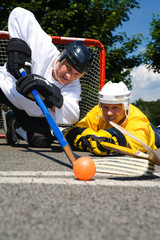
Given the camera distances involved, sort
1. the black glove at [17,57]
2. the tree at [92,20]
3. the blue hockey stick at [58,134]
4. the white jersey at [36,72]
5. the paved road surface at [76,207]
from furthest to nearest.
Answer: the tree at [92,20] → the white jersey at [36,72] → the black glove at [17,57] → the blue hockey stick at [58,134] → the paved road surface at [76,207]

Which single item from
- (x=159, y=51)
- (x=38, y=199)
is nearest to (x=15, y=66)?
(x=38, y=199)

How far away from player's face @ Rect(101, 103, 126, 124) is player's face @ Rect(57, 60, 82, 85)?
1.46ft

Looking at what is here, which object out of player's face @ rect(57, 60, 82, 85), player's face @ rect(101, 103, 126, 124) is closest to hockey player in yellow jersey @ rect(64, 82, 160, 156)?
player's face @ rect(101, 103, 126, 124)

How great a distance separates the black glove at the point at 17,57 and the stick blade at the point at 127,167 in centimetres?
141

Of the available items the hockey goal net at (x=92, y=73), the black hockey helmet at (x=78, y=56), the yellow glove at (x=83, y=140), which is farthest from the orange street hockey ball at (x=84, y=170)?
the hockey goal net at (x=92, y=73)

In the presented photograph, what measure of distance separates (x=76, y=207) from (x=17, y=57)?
6.67 ft

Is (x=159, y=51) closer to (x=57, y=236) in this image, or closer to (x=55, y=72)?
(x=55, y=72)

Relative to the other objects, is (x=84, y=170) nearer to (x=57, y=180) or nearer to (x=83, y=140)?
(x=57, y=180)

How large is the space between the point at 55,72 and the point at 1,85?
23.0 inches

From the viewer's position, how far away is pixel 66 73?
2.93 m

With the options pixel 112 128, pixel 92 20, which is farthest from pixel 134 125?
pixel 92 20

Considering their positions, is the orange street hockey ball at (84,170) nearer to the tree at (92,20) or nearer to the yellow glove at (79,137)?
the yellow glove at (79,137)

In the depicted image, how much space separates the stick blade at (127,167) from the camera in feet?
5.57

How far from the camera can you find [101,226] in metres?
0.86
